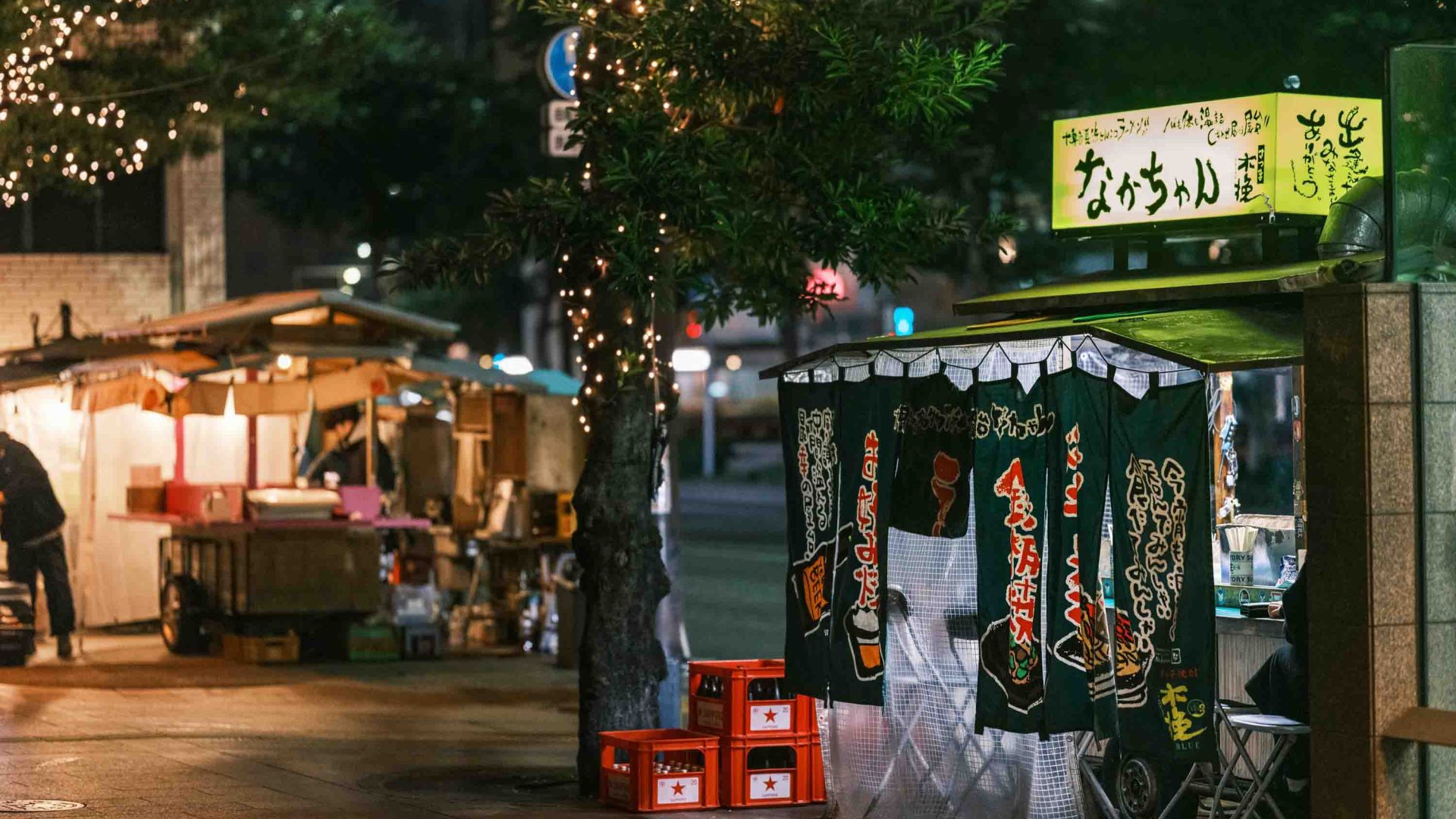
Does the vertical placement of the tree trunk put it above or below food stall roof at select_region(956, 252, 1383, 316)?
below

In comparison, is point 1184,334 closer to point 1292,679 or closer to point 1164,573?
point 1164,573

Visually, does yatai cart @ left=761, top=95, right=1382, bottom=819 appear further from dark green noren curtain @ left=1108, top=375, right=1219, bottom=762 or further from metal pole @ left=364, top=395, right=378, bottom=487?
metal pole @ left=364, top=395, right=378, bottom=487

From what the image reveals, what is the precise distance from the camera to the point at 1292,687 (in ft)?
28.7

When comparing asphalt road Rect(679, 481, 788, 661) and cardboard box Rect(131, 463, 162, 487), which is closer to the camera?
asphalt road Rect(679, 481, 788, 661)

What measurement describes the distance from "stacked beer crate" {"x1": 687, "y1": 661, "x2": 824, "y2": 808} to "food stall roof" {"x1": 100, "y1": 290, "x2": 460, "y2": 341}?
809 centimetres

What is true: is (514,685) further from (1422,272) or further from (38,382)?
(1422,272)

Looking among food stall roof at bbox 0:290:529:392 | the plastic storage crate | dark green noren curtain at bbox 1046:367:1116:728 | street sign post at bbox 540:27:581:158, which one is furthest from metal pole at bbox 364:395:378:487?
dark green noren curtain at bbox 1046:367:1116:728

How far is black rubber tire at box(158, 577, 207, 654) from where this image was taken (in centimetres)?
1838

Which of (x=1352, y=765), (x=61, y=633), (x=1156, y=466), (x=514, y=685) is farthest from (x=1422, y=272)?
(x=61, y=633)

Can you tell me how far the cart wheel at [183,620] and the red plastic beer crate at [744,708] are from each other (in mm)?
8862

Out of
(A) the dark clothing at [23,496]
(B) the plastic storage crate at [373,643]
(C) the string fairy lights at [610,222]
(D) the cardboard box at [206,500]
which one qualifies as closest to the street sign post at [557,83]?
(C) the string fairy lights at [610,222]

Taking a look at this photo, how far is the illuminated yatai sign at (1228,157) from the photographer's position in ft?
33.9

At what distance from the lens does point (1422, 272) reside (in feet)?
26.6

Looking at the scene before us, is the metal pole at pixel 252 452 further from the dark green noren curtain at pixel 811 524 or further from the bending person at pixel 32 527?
the dark green noren curtain at pixel 811 524
